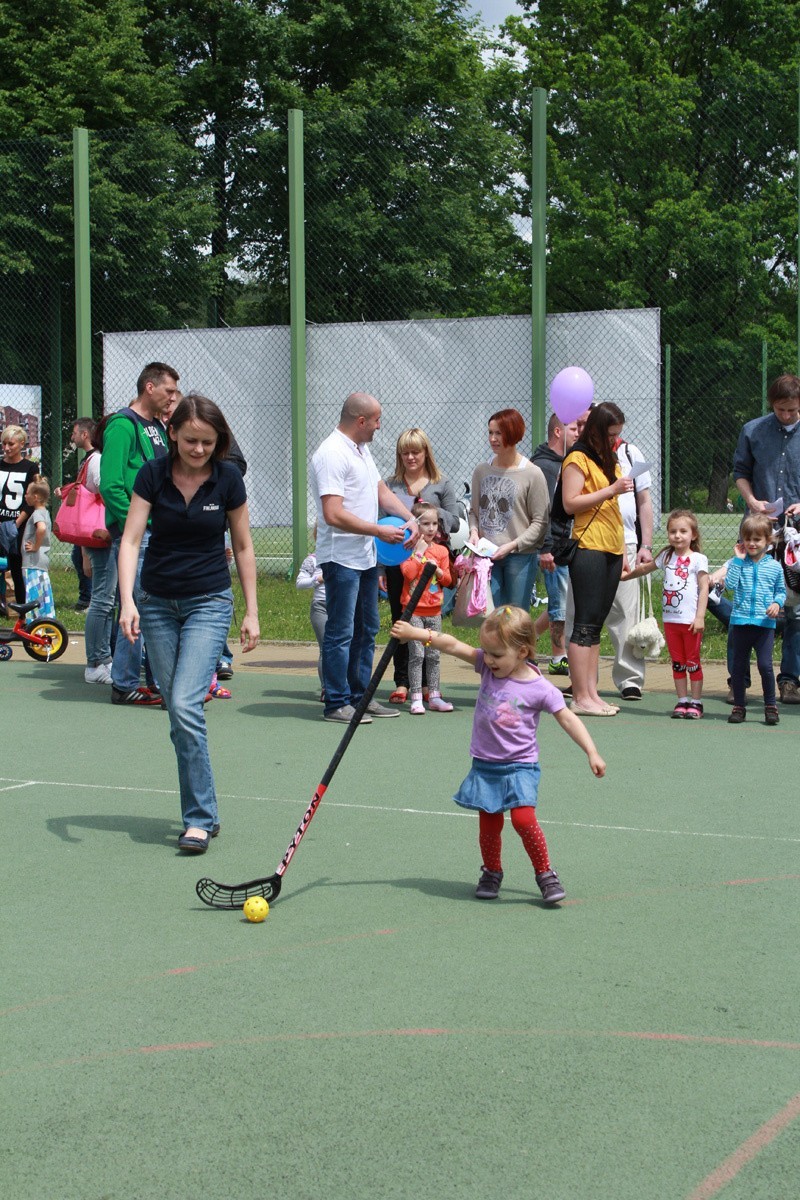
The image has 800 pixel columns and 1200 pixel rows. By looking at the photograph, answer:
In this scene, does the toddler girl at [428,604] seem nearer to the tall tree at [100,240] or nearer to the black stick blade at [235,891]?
the black stick blade at [235,891]

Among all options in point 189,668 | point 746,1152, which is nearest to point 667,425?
point 189,668

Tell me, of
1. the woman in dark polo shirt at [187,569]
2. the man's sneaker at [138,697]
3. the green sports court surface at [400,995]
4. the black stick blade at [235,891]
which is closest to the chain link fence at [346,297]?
the man's sneaker at [138,697]

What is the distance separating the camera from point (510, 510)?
10156mm

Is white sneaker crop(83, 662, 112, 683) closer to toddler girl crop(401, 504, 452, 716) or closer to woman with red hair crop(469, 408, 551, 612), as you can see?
toddler girl crop(401, 504, 452, 716)

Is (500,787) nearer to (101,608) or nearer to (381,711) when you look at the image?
(381,711)

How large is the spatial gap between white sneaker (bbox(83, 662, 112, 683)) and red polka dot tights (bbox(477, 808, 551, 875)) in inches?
248

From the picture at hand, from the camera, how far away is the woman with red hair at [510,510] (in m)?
10.1

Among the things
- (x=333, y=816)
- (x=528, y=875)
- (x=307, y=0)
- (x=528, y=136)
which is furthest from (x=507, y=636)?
(x=307, y=0)

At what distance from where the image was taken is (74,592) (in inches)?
691

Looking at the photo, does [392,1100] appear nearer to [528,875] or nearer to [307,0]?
[528,875]

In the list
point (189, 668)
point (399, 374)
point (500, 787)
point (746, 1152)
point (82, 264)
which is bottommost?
point (746, 1152)

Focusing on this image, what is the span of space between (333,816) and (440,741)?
6.72 feet

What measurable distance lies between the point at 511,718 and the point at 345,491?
4.19 metres

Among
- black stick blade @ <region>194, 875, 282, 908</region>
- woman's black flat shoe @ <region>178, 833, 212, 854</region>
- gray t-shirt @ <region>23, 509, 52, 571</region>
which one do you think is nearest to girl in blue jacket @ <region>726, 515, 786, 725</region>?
woman's black flat shoe @ <region>178, 833, 212, 854</region>
